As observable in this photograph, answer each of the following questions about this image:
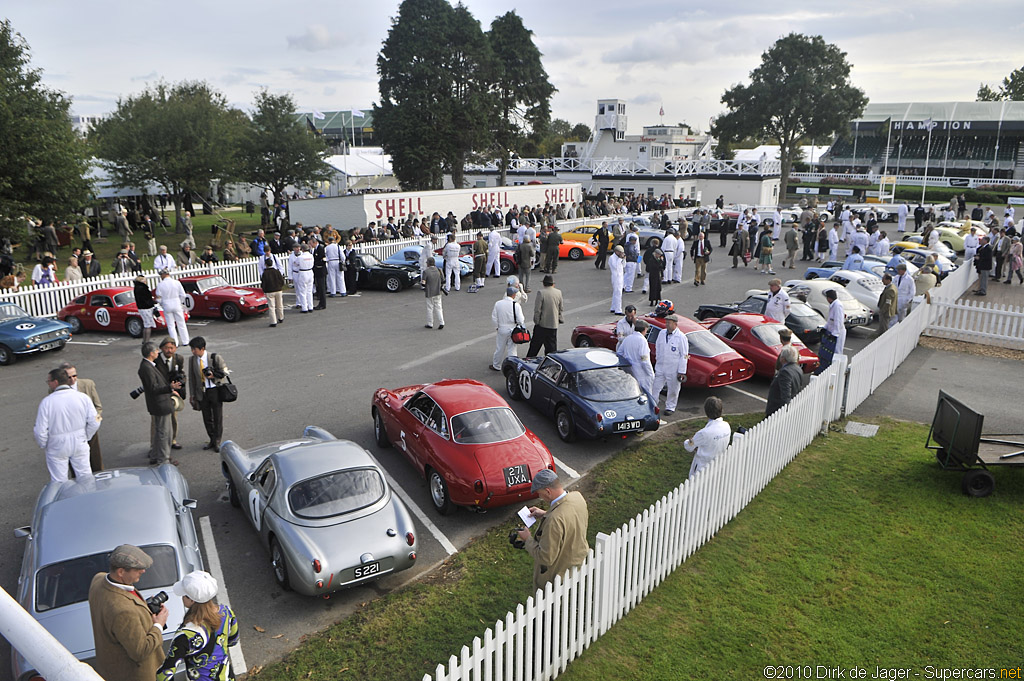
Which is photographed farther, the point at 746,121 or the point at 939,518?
the point at 746,121

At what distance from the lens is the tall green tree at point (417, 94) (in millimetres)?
46438

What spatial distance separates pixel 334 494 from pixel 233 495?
87.7 inches

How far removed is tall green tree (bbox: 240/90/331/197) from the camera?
37.7 meters

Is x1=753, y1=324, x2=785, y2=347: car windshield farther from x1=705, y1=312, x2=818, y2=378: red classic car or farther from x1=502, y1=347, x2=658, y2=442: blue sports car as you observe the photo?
x1=502, y1=347, x2=658, y2=442: blue sports car

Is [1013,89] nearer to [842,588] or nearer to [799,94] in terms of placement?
[799,94]

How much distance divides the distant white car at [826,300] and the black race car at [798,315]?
0.73 m

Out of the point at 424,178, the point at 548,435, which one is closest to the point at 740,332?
the point at 548,435

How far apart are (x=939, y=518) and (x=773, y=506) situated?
1.81 meters

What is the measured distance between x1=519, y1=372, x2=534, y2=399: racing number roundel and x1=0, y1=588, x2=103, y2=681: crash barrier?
984 cm

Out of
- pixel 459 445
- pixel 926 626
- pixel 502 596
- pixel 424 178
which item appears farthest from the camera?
pixel 424 178

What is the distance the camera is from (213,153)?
Result: 1388 inches

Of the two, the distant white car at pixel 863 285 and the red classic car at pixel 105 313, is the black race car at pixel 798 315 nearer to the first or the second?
the distant white car at pixel 863 285

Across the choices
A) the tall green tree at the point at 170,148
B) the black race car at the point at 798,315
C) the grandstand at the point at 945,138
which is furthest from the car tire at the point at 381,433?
the grandstand at the point at 945,138

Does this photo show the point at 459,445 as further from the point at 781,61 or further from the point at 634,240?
the point at 781,61
